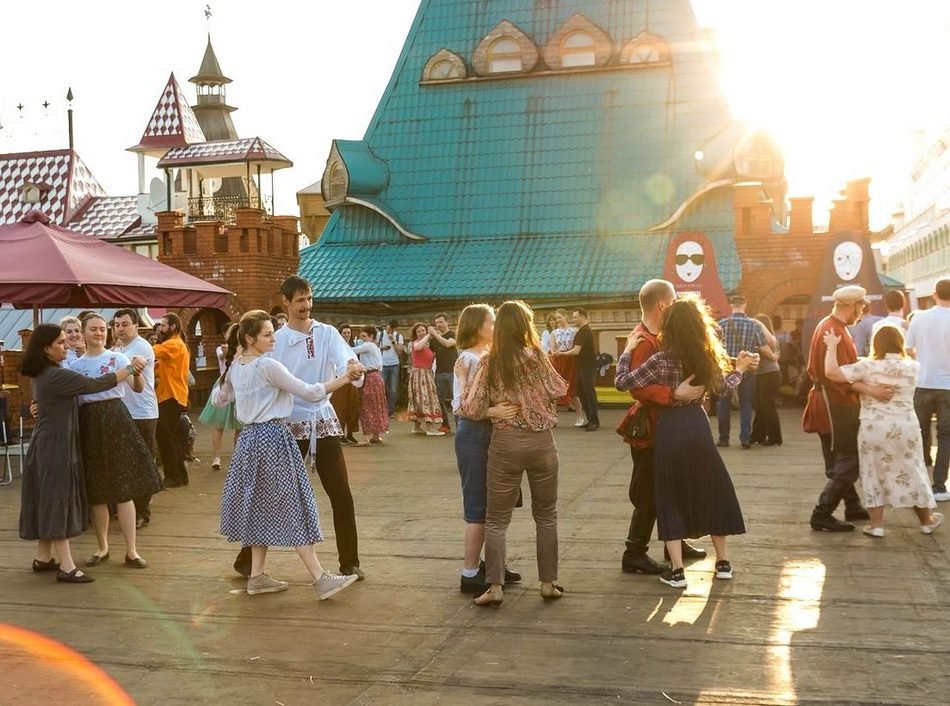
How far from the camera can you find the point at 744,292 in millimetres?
24969

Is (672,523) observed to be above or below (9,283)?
below

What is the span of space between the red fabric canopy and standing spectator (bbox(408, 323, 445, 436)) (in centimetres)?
613

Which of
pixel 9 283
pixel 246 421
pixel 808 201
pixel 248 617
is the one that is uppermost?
pixel 808 201

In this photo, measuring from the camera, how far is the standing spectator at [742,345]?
14.6 meters

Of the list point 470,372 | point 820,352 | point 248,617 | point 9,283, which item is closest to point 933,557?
point 820,352

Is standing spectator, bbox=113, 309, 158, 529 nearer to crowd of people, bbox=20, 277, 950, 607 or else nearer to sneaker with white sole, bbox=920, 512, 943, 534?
crowd of people, bbox=20, 277, 950, 607

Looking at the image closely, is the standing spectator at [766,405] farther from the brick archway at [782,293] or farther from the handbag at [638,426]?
the brick archway at [782,293]

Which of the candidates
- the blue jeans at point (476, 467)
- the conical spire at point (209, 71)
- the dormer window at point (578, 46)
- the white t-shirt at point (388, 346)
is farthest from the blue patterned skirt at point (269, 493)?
the conical spire at point (209, 71)

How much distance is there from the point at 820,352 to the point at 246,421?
4.42m

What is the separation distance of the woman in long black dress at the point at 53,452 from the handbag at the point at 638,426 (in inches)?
135

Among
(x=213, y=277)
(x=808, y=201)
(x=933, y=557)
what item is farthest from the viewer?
(x=213, y=277)

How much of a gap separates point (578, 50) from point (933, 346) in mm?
20958

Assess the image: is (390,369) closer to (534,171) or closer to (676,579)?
(534,171)

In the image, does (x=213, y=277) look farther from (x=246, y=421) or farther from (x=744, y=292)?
(x=246, y=421)
